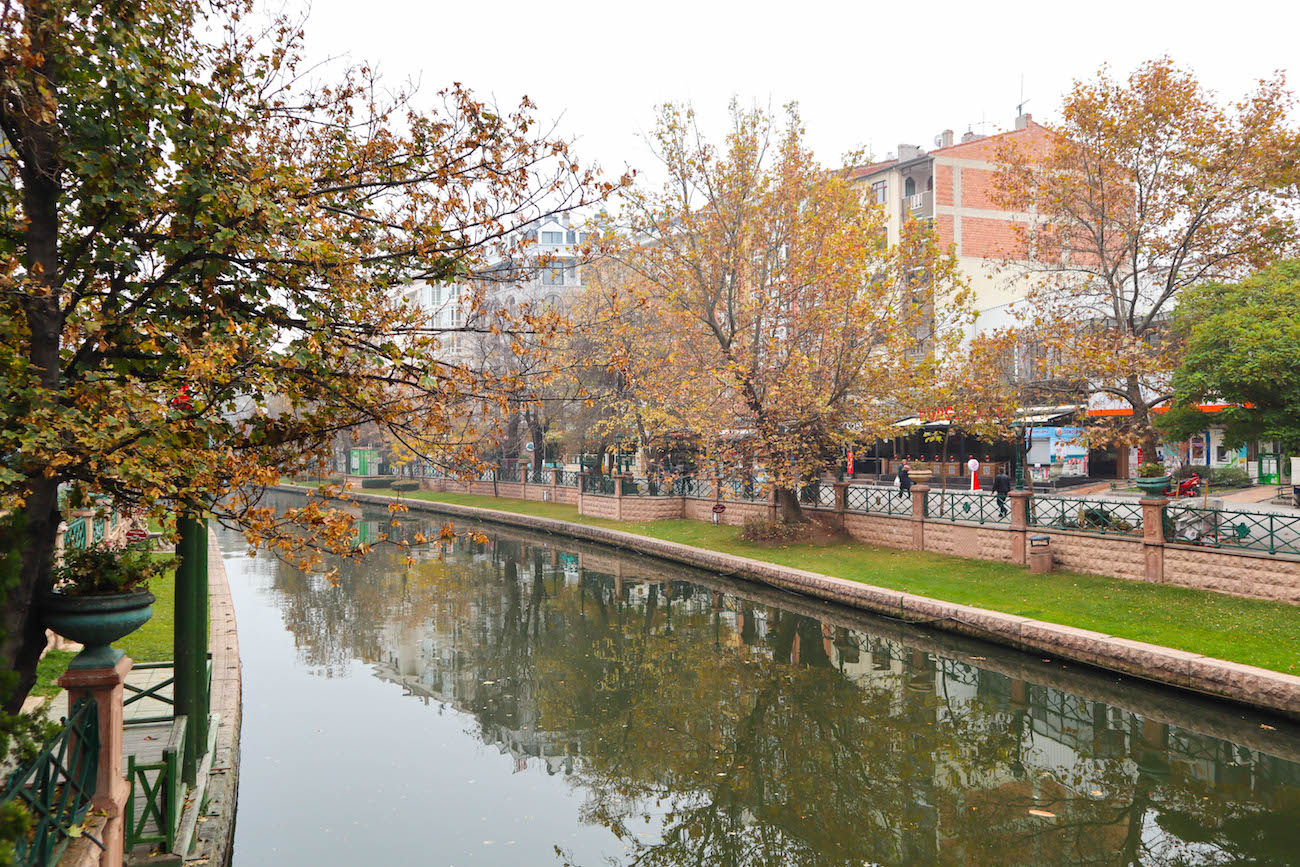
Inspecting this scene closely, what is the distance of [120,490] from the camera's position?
Answer: 525cm

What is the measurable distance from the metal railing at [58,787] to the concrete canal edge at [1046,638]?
2.01 metres

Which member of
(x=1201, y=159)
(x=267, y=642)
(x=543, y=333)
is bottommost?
(x=267, y=642)

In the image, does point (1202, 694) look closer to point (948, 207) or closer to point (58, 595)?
point (58, 595)

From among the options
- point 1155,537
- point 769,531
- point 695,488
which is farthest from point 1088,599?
point 695,488

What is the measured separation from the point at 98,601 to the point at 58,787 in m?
1.13

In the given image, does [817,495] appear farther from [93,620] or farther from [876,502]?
[93,620]

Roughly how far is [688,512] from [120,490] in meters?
28.1

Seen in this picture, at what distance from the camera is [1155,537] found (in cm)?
1628

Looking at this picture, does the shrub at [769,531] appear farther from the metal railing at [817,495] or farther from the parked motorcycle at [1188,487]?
the parked motorcycle at [1188,487]

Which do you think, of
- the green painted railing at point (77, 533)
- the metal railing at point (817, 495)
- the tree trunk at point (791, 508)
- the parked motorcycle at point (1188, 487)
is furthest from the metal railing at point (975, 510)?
the green painted railing at point (77, 533)

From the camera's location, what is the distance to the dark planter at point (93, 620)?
511cm

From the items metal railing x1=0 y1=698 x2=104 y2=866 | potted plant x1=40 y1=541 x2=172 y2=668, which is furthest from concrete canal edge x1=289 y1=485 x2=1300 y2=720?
metal railing x1=0 y1=698 x2=104 y2=866

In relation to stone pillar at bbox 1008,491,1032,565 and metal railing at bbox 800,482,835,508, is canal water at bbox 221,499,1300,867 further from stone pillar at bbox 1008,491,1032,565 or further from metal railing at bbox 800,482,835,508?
metal railing at bbox 800,482,835,508

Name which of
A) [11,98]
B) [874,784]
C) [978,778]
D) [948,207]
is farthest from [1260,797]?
[948,207]
